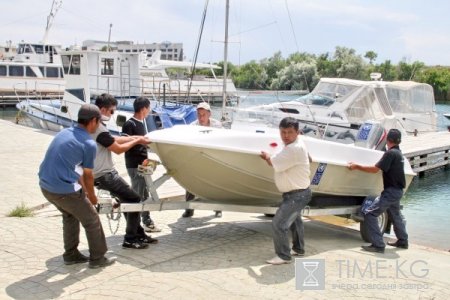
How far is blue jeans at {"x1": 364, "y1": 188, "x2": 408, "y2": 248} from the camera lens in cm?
595

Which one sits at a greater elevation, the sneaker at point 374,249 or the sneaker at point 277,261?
the sneaker at point 277,261

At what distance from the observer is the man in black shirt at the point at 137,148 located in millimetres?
5473

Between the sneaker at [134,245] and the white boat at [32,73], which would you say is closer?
the sneaker at [134,245]

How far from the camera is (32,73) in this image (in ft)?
129

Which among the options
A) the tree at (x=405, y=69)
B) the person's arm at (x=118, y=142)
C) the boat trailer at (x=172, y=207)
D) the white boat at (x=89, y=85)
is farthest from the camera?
the tree at (x=405, y=69)

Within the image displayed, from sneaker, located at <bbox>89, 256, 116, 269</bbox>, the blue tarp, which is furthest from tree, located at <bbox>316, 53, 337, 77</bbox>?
sneaker, located at <bbox>89, 256, 116, 269</bbox>

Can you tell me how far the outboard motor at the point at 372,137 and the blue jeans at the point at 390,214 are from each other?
1.87 m

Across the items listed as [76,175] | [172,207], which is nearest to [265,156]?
[172,207]

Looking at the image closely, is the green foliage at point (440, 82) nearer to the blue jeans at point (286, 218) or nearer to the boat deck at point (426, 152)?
the boat deck at point (426, 152)

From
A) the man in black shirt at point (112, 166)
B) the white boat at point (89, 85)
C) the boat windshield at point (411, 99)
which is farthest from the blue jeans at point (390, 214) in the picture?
the boat windshield at point (411, 99)

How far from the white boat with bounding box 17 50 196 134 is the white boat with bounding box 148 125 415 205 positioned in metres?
10.9

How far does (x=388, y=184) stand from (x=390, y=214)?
1.45ft

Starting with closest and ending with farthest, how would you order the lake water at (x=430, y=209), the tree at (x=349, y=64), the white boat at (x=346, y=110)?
the lake water at (x=430, y=209) < the white boat at (x=346, y=110) < the tree at (x=349, y=64)

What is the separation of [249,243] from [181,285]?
1.60m
